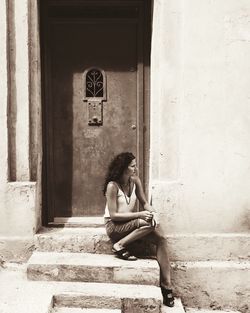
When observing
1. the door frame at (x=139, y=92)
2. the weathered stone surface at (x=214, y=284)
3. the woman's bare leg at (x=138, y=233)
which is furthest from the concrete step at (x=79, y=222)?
the weathered stone surface at (x=214, y=284)

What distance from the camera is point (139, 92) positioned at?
5.89 metres

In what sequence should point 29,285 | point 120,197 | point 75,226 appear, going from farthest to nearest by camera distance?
point 75,226, point 120,197, point 29,285

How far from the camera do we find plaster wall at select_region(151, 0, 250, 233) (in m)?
5.36

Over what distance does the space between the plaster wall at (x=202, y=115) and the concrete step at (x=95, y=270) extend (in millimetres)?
727

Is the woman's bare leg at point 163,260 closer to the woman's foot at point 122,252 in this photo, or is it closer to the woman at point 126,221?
the woman at point 126,221

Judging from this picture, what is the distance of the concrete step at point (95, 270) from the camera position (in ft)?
16.3

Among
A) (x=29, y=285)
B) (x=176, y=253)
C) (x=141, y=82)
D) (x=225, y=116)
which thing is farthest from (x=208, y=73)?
(x=29, y=285)

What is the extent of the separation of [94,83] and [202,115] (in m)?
1.46

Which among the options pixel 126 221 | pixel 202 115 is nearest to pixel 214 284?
pixel 126 221

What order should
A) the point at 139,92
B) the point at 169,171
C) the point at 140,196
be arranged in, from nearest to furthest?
the point at 140,196, the point at 169,171, the point at 139,92

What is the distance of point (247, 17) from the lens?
5.34 m

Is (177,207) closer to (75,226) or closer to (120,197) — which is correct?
(120,197)

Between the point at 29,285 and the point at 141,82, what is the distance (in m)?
2.77

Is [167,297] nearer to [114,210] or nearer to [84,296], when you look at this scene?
[84,296]
